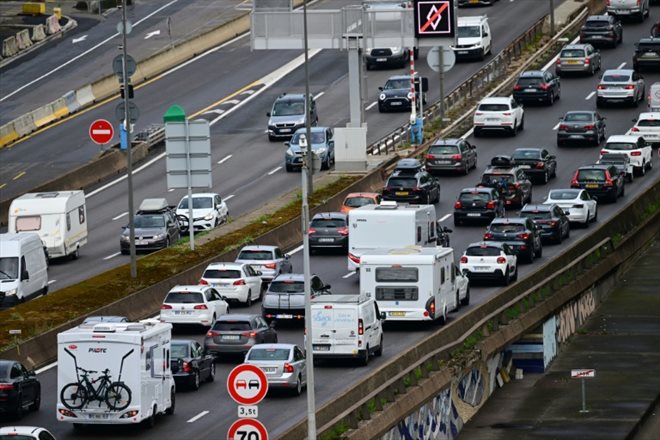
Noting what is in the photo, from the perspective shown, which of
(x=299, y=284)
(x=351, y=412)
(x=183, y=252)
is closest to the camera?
(x=351, y=412)

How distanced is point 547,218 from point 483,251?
25.2ft

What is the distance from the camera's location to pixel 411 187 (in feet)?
245

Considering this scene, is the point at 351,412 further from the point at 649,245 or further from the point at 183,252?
the point at 649,245

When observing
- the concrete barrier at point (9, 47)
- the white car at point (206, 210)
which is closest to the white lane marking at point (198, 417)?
the white car at point (206, 210)

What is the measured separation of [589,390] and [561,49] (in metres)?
45.9

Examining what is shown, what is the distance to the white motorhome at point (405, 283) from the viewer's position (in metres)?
54.8

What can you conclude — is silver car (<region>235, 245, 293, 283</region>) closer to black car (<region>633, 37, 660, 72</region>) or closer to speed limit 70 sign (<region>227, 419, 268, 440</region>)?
A: speed limit 70 sign (<region>227, 419, 268, 440</region>)

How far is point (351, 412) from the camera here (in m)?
41.8

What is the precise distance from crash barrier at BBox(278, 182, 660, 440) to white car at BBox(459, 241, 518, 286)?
2.91 ft

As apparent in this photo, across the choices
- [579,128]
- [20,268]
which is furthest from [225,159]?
[20,268]

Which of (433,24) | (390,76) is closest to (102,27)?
(390,76)

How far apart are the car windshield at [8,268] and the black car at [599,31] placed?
171ft

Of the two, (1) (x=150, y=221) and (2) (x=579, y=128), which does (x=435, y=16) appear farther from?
(1) (x=150, y=221)

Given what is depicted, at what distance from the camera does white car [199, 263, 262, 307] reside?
196 ft
